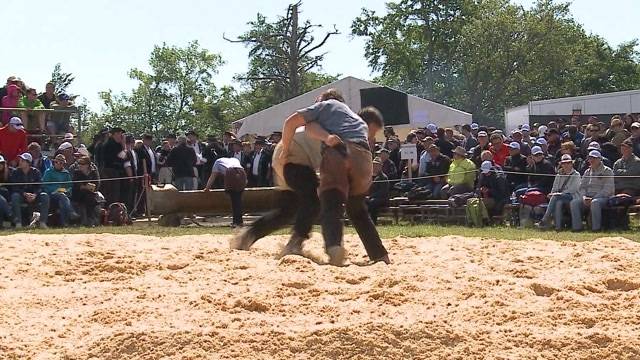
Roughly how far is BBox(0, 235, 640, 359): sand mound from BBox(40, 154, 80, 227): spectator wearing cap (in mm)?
7825

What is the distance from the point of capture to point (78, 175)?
17172 millimetres

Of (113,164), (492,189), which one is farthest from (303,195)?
(113,164)

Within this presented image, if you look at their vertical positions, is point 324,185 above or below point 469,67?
below

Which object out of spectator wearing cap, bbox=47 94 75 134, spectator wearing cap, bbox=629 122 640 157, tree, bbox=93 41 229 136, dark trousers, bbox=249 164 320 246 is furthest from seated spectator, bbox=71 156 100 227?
tree, bbox=93 41 229 136

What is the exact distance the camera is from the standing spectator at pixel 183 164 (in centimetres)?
1933

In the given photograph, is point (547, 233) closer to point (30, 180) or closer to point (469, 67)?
point (30, 180)

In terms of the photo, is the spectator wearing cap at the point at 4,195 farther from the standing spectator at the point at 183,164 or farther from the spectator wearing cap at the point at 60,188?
the standing spectator at the point at 183,164

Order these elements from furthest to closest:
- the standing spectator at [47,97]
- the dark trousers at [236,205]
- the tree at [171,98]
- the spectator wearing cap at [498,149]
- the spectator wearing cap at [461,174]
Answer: the tree at [171,98], the standing spectator at [47,97], the spectator wearing cap at [498,149], the spectator wearing cap at [461,174], the dark trousers at [236,205]

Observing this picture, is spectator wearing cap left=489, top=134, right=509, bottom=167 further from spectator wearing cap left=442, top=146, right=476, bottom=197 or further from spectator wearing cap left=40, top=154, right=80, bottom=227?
spectator wearing cap left=40, top=154, right=80, bottom=227

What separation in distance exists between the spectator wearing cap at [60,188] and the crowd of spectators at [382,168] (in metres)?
0.02

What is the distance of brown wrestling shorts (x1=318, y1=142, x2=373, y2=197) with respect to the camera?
8289mm

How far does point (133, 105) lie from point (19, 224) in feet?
205

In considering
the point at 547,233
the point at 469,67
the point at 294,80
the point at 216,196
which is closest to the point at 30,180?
the point at 216,196

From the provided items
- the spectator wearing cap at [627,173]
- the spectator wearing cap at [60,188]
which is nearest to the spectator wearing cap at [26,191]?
the spectator wearing cap at [60,188]
